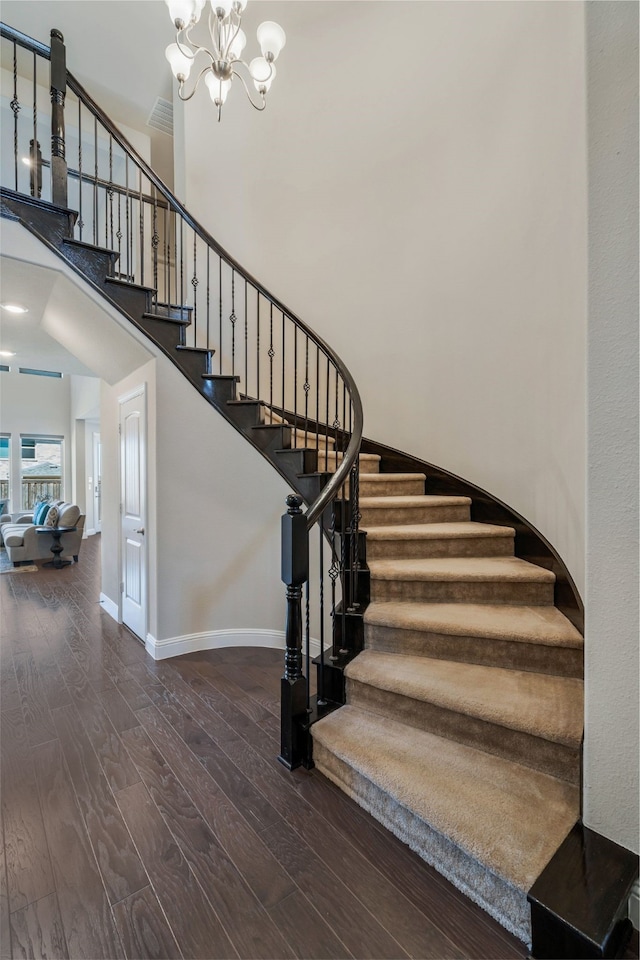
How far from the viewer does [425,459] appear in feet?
11.6

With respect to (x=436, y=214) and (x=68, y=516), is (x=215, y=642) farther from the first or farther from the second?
(x=68, y=516)

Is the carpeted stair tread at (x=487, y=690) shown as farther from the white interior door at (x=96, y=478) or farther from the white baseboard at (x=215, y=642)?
the white interior door at (x=96, y=478)

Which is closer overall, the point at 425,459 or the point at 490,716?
the point at 490,716

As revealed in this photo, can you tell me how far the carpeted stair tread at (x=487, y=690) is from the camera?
1.53 meters

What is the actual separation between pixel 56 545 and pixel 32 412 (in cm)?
458

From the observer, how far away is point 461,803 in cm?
141

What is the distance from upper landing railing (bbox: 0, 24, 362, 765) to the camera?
2.19m

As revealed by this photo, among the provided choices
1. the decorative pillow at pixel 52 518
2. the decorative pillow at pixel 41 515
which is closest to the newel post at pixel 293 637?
the decorative pillow at pixel 52 518

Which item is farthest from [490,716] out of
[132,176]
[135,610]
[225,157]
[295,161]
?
[132,176]

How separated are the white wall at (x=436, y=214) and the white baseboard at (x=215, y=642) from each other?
77.0 inches

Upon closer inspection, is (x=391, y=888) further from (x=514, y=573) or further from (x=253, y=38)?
(x=253, y=38)

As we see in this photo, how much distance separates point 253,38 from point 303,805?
6382 mm

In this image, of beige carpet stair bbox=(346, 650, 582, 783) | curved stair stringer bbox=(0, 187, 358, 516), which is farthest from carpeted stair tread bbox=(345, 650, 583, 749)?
curved stair stringer bbox=(0, 187, 358, 516)

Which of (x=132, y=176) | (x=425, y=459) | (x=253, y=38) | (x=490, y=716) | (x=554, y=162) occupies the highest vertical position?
(x=253, y=38)
